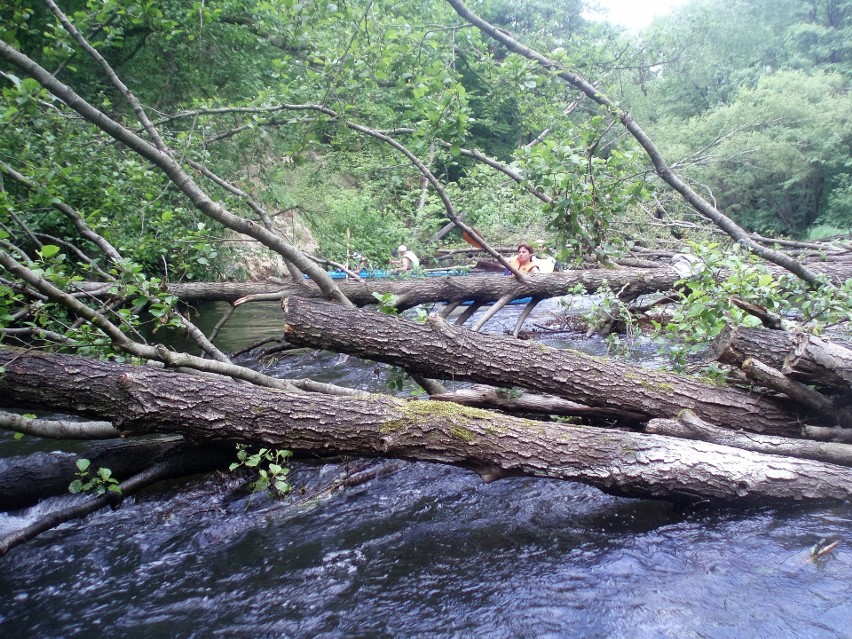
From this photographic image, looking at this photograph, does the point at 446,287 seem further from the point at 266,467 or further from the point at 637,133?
the point at 266,467

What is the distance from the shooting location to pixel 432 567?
2893 mm

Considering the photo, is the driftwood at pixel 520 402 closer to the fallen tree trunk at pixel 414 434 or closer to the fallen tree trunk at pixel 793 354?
the fallen tree trunk at pixel 414 434

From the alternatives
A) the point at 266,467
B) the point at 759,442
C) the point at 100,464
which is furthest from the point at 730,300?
the point at 100,464

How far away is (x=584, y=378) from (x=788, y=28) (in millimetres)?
35371

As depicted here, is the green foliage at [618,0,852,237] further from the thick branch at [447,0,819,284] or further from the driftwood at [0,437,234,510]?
the driftwood at [0,437,234,510]

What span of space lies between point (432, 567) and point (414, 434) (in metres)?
0.70

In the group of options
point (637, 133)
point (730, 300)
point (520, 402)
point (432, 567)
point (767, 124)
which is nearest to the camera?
point (432, 567)

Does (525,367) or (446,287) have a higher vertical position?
(446,287)

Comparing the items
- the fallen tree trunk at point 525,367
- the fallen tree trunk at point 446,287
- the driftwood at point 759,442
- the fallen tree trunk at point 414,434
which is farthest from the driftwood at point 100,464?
the driftwood at point 759,442

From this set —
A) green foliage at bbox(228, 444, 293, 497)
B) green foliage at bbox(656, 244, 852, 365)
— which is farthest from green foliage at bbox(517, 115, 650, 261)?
green foliage at bbox(228, 444, 293, 497)

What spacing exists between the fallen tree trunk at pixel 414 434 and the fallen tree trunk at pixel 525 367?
0.39m

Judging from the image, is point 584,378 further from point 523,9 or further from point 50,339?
point 523,9

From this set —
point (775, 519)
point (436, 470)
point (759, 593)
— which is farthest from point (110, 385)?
point (775, 519)

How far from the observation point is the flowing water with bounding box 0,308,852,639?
2.47 metres
